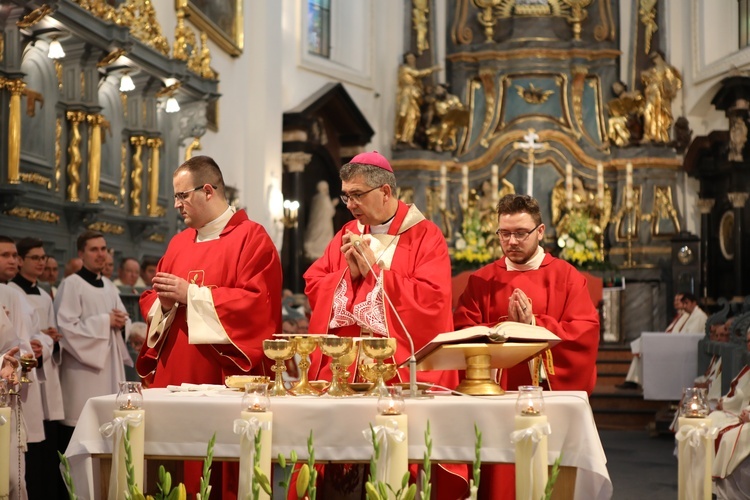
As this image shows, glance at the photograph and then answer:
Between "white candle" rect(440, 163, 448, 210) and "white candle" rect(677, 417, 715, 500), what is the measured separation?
16.1m

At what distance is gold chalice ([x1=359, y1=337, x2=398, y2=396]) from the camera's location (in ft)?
12.5

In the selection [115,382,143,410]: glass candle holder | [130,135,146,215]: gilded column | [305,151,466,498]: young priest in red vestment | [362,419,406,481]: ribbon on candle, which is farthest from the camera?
[130,135,146,215]: gilded column

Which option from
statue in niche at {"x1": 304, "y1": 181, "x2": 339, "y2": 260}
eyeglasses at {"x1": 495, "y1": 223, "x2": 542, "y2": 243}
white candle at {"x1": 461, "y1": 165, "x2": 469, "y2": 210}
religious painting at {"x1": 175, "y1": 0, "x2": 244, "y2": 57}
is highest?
religious painting at {"x1": 175, "y1": 0, "x2": 244, "y2": 57}

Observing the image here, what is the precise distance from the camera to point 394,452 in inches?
131

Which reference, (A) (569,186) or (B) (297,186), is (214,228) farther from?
(A) (569,186)

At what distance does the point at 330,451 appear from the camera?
3.68m

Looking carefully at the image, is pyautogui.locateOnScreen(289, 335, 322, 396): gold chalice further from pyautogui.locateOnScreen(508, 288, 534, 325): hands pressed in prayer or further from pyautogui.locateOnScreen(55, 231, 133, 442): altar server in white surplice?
pyautogui.locateOnScreen(55, 231, 133, 442): altar server in white surplice

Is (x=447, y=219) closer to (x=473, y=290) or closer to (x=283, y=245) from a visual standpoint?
(x=283, y=245)

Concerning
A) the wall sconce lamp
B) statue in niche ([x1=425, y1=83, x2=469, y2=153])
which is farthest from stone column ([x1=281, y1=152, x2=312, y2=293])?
statue in niche ([x1=425, y1=83, x2=469, y2=153])

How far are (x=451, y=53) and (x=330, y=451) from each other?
1754 cm

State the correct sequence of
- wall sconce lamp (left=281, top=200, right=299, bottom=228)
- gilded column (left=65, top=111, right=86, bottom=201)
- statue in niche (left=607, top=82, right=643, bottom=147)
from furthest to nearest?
statue in niche (left=607, top=82, right=643, bottom=147), wall sconce lamp (left=281, top=200, right=299, bottom=228), gilded column (left=65, top=111, right=86, bottom=201)

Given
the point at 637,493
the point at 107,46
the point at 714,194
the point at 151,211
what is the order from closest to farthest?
the point at 637,493, the point at 107,46, the point at 151,211, the point at 714,194

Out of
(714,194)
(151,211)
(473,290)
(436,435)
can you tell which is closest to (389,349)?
(436,435)

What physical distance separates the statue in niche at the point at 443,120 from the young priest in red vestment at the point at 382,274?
49.8 ft
